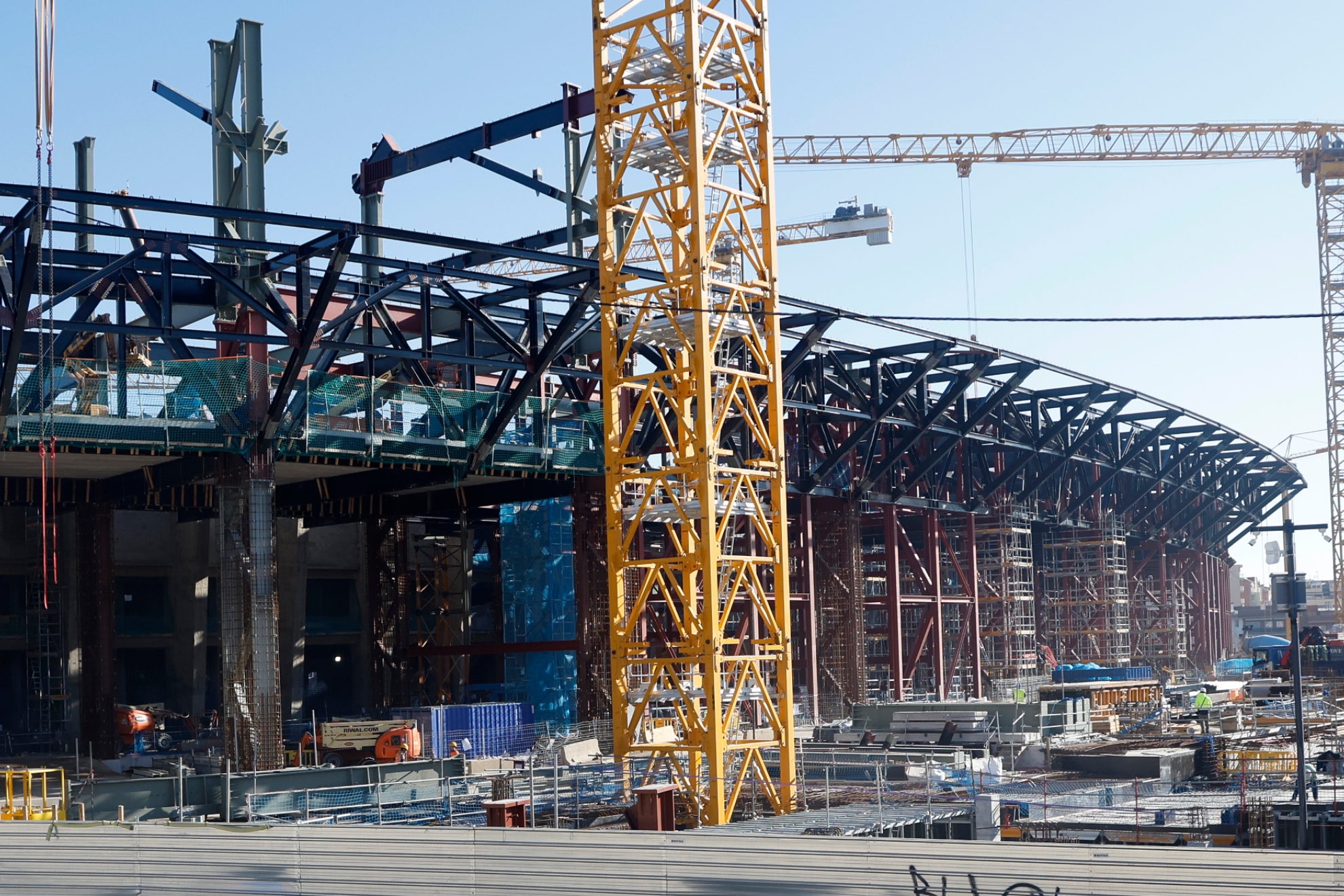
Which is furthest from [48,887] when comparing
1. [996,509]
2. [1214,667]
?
[1214,667]

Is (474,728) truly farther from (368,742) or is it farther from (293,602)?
(293,602)

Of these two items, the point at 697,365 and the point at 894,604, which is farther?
the point at 894,604

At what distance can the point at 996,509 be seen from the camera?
241ft

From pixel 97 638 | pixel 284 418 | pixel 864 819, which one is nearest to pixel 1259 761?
pixel 864 819

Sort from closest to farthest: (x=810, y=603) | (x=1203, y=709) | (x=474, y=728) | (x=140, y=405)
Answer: (x=140, y=405)
(x=474, y=728)
(x=1203, y=709)
(x=810, y=603)

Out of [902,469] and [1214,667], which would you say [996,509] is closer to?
[902,469]

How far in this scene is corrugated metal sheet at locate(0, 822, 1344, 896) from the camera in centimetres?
1482

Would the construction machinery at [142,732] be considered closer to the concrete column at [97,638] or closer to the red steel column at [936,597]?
the concrete column at [97,638]

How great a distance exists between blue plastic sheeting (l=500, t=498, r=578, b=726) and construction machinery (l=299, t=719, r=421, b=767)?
526 inches

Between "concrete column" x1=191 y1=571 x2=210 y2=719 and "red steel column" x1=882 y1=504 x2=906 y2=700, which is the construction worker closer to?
"red steel column" x1=882 y1=504 x2=906 y2=700

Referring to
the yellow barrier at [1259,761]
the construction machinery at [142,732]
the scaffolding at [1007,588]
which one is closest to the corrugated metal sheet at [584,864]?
the yellow barrier at [1259,761]

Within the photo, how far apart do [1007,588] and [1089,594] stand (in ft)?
53.3

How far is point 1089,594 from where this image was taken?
297 ft

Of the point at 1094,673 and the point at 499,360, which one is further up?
the point at 499,360
